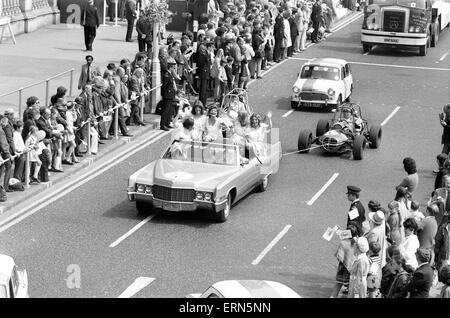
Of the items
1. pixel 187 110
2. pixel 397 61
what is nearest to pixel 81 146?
pixel 187 110

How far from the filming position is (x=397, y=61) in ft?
145

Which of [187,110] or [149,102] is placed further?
[149,102]

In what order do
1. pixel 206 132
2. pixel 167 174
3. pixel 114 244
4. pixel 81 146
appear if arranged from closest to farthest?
pixel 114 244, pixel 167 174, pixel 206 132, pixel 81 146

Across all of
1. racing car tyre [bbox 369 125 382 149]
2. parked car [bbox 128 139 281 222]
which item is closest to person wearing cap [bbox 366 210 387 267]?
parked car [bbox 128 139 281 222]

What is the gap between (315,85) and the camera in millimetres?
34406

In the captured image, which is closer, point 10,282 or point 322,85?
point 10,282

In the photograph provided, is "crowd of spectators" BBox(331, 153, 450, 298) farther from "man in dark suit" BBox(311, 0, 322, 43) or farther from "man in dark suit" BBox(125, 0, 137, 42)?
"man in dark suit" BBox(311, 0, 322, 43)

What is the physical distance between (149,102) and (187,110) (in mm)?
Result: 2915

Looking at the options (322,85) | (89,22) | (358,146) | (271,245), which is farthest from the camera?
(89,22)

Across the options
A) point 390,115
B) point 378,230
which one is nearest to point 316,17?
point 390,115

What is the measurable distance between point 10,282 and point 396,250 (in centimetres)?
610

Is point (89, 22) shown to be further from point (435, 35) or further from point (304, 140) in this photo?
point (435, 35)

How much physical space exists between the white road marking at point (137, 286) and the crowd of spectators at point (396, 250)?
3.05 meters

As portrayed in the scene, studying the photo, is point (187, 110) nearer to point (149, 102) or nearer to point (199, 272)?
point (149, 102)
